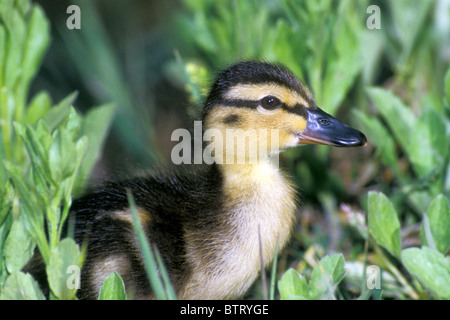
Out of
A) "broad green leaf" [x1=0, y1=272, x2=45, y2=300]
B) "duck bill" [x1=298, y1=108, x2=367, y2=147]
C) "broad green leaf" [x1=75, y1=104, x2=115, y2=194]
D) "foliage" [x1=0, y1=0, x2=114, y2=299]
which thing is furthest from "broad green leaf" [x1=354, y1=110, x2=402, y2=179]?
"broad green leaf" [x1=0, y1=272, x2=45, y2=300]

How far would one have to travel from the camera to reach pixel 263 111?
6.17ft

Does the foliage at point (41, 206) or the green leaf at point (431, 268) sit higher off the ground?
the foliage at point (41, 206)

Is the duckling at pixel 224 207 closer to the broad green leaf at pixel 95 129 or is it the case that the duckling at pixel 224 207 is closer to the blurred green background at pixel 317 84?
the blurred green background at pixel 317 84

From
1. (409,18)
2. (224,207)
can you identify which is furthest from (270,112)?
(409,18)

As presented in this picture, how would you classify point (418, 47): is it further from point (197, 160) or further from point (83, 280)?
point (83, 280)

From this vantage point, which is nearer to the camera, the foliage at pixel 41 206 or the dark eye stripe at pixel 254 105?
the foliage at pixel 41 206

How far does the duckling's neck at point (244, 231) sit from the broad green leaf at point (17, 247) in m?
0.47

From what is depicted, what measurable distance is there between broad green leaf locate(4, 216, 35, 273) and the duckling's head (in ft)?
2.09

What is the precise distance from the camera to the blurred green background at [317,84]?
226 centimetres

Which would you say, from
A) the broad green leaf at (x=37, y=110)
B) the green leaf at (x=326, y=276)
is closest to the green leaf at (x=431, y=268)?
the green leaf at (x=326, y=276)

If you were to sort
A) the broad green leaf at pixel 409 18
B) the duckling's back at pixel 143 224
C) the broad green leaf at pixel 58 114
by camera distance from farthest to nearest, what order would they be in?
the broad green leaf at pixel 409 18
the broad green leaf at pixel 58 114
the duckling's back at pixel 143 224
